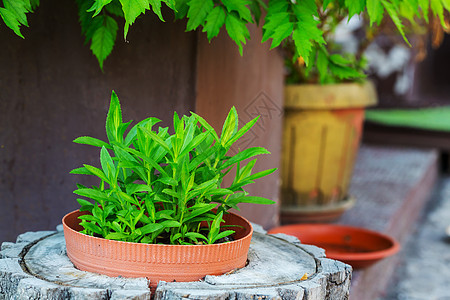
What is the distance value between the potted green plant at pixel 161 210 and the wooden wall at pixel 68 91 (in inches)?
21.4

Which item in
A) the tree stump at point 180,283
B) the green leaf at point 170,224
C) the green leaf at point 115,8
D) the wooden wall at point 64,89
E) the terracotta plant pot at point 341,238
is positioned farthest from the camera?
the terracotta plant pot at point 341,238

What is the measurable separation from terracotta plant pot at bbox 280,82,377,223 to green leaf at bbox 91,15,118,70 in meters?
1.50

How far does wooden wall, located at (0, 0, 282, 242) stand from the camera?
1.89 m

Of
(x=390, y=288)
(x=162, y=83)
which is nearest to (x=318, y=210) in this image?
(x=390, y=288)

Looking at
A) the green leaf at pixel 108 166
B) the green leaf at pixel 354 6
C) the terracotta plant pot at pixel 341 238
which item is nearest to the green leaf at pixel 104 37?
the green leaf at pixel 108 166

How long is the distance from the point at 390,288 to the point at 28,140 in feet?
7.30

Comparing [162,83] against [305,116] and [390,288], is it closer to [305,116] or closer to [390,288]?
[305,116]

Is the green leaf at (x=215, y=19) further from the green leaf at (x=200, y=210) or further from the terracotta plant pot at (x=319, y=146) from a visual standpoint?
Result: the terracotta plant pot at (x=319, y=146)

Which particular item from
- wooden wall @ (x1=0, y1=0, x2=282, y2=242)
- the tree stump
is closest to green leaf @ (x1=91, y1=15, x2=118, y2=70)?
wooden wall @ (x1=0, y1=0, x2=282, y2=242)

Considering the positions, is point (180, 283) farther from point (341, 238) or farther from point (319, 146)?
point (319, 146)

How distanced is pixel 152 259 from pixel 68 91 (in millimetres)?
900

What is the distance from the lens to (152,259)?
126 centimetres

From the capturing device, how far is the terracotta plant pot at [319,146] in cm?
300

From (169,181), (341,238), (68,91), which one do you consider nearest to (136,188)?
(169,181)
